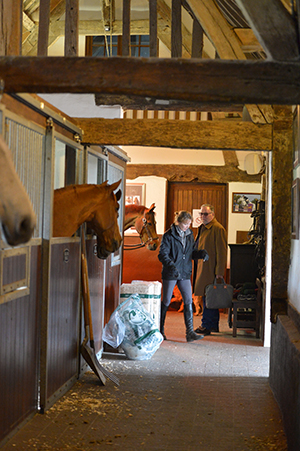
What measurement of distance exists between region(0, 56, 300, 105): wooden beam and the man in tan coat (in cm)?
421

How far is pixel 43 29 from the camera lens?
4406 mm

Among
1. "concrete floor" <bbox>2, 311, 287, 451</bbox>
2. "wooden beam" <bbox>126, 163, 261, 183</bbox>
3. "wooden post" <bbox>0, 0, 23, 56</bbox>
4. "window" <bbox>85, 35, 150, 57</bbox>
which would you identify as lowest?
"concrete floor" <bbox>2, 311, 287, 451</bbox>

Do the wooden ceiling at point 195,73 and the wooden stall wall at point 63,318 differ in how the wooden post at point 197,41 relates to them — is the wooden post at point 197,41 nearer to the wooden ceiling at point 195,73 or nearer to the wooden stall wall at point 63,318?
the wooden stall wall at point 63,318

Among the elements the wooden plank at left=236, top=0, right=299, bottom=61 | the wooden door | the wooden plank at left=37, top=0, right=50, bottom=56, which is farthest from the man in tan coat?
the wooden plank at left=236, top=0, right=299, bottom=61

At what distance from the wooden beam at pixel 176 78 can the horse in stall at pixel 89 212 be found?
4.59ft

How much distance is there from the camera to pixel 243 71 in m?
2.48

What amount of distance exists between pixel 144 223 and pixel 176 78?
4.97 meters

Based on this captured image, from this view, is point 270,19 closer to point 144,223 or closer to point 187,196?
point 144,223

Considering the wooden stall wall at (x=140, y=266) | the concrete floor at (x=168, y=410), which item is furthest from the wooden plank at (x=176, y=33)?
the wooden stall wall at (x=140, y=266)

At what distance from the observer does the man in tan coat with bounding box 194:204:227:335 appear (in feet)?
21.4

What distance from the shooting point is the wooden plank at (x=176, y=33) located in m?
4.77

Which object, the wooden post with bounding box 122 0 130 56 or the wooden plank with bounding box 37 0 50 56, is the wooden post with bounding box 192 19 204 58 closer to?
the wooden post with bounding box 122 0 130 56

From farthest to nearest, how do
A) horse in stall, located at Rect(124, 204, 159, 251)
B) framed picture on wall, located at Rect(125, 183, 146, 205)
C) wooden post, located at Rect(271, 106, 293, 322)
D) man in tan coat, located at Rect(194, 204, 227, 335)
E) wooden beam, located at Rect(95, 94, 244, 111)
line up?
framed picture on wall, located at Rect(125, 183, 146, 205) < horse in stall, located at Rect(124, 204, 159, 251) < man in tan coat, located at Rect(194, 204, 227, 335) < wooden beam, located at Rect(95, 94, 244, 111) < wooden post, located at Rect(271, 106, 293, 322)

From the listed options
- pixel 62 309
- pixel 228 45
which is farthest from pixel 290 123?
pixel 62 309
